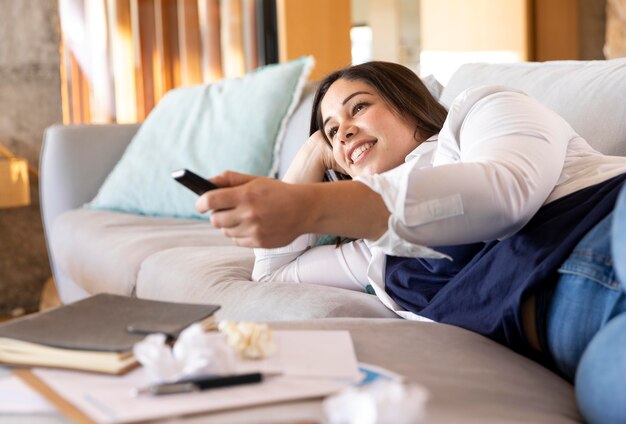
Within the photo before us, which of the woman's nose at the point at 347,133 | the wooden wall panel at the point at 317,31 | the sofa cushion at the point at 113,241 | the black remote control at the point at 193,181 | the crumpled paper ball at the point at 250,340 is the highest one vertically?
the wooden wall panel at the point at 317,31

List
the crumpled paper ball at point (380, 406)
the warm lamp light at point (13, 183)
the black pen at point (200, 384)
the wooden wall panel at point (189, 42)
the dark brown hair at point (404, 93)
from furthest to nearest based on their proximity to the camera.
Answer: the wooden wall panel at point (189, 42), the warm lamp light at point (13, 183), the dark brown hair at point (404, 93), the black pen at point (200, 384), the crumpled paper ball at point (380, 406)

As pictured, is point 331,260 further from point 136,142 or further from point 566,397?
point 136,142

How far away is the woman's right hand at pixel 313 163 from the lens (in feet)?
6.20

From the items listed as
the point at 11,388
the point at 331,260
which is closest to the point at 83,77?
the point at 331,260

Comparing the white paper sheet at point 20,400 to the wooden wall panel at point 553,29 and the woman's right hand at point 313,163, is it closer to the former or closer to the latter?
the woman's right hand at point 313,163

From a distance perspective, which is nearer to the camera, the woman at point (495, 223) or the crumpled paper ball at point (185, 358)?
the crumpled paper ball at point (185, 358)

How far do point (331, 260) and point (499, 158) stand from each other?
77 centimetres

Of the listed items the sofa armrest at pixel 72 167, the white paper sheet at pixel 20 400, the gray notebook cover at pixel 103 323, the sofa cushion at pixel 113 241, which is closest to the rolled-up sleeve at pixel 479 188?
the gray notebook cover at pixel 103 323

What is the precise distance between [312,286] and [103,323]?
71 cm

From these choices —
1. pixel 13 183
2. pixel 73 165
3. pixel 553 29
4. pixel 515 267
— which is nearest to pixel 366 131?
pixel 515 267

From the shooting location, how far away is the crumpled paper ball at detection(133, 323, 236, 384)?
0.77 meters

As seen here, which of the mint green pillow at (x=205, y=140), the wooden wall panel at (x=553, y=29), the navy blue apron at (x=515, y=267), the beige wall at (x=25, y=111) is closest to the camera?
the navy blue apron at (x=515, y=267)

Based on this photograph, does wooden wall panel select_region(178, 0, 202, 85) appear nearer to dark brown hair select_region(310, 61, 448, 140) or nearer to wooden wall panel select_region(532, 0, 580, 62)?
wooden wall panel select_region(532, 0, 580, 62)

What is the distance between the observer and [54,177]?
327 cm
